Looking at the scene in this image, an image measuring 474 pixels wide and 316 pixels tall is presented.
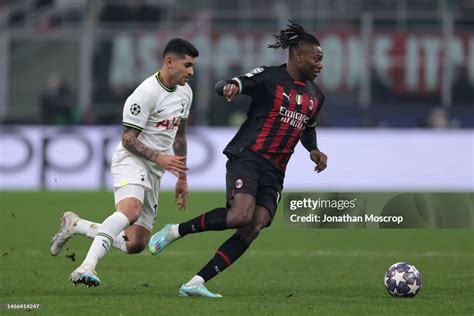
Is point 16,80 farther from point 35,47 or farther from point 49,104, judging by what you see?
point 49,104

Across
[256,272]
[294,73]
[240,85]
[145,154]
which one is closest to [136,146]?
[145,154]

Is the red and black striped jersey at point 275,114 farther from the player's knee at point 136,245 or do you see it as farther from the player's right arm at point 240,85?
the player's knee at point 136,245

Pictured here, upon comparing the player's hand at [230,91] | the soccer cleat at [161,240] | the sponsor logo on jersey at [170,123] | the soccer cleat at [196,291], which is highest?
the player's hand at [230,91]

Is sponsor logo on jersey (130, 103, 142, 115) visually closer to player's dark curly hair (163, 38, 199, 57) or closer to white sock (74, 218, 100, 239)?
player's dark curly hair (163, 38, 199, 57)

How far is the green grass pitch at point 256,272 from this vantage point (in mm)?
8578

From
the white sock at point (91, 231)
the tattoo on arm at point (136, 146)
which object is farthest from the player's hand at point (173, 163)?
the white sock at point (91, 231)

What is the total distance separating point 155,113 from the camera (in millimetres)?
9570

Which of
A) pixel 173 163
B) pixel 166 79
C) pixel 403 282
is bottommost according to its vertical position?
pixel 403 282

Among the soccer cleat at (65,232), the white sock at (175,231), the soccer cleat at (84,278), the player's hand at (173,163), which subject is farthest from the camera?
the soccer cleat at (65,232)

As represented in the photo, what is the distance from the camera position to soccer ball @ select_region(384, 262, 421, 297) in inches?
363

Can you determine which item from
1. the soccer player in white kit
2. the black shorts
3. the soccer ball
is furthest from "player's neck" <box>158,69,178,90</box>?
the soccer ball

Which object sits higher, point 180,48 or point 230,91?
point 180,48

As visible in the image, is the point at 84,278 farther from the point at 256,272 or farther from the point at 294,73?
the point at 256,272

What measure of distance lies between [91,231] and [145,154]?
1.09 metres
